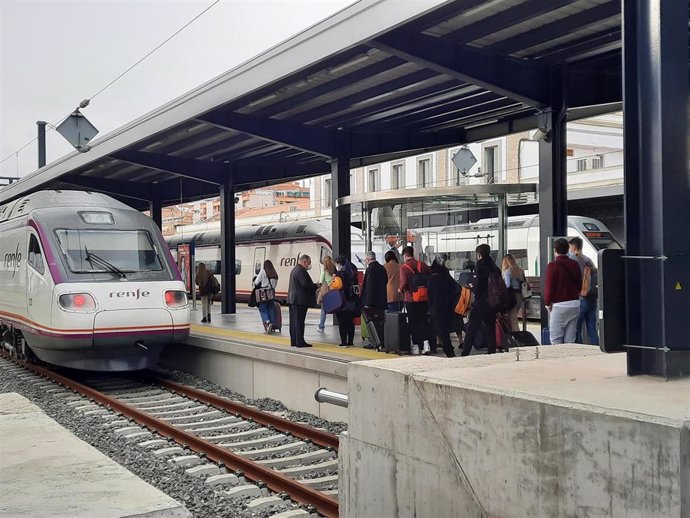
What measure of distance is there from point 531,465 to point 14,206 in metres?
12.5

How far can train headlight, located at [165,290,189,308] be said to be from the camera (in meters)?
A: 11.7

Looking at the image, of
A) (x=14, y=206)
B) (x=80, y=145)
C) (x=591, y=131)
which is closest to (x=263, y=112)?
(x=14, y=206)

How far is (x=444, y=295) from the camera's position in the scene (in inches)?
396

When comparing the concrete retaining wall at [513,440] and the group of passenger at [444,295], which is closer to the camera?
the concrete retaining wall at [513,440]

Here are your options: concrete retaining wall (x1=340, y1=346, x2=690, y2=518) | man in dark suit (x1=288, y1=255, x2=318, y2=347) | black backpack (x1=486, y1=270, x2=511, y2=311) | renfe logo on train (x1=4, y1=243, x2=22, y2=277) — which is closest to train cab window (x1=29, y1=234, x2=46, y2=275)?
renfe logo on train (x1=4, y1=243, x2=22, y2=277)

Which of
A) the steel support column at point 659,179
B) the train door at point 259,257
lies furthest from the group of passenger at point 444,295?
the train door at point 259,257

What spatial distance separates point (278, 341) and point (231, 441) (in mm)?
4081

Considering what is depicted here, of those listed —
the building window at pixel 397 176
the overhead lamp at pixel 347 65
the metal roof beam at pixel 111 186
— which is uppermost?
the building window at pixel 397 176

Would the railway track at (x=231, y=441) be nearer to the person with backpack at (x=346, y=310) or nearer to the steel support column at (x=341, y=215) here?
the person with backpack at (x=346, y=310)

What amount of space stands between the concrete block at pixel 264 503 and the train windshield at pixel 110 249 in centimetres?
617

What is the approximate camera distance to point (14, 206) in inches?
549

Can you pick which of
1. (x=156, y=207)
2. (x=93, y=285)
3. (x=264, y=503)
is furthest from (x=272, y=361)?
(x=156, y=207)

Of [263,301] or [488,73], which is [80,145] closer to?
[263,301]

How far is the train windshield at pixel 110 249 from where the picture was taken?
449 inches
